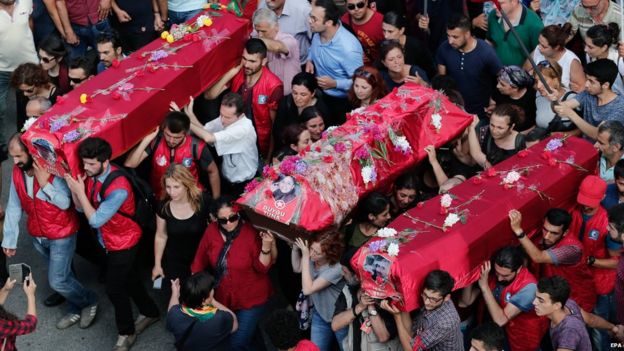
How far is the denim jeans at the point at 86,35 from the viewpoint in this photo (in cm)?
907

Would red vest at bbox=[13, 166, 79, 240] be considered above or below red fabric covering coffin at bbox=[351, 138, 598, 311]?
below

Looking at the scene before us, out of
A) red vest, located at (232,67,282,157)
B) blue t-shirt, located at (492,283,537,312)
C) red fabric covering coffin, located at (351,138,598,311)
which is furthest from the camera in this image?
red vest, located at (232,67,282,157)

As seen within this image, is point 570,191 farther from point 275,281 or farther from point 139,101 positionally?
point 139,101

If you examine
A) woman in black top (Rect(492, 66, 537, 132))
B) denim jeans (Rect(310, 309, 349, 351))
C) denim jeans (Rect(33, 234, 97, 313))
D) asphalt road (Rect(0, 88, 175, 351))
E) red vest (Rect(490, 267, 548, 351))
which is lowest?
asphalt road (Rect(0, 88, 175, 351))

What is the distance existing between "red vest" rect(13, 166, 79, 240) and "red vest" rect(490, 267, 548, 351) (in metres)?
3.24

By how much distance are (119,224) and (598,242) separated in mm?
3395

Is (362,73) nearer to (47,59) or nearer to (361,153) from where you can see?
(361,153)

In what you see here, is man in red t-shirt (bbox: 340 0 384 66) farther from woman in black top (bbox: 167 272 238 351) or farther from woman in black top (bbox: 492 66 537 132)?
woman in black top (bbox: 167 272 238 351)

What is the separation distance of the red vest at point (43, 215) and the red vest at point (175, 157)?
0.73 meters

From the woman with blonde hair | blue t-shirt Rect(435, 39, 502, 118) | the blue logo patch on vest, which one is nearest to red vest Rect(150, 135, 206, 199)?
the woman with blonde hair

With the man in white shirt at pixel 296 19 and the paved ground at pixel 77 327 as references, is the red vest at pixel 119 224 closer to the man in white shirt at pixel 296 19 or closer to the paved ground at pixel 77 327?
the paved ground at pixel 77 327

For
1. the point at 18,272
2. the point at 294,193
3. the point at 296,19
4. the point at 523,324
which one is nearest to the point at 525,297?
the point at 523,324

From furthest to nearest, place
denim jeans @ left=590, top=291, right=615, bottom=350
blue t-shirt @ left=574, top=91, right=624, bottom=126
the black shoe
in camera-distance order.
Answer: the black shoe → blue t-shirt @ left=574, top=91, right=624, bottom=126 → denim jeans @ left=590, top=291, right=615, bottom=350

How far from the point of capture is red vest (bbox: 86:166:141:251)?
6305 millimetres
